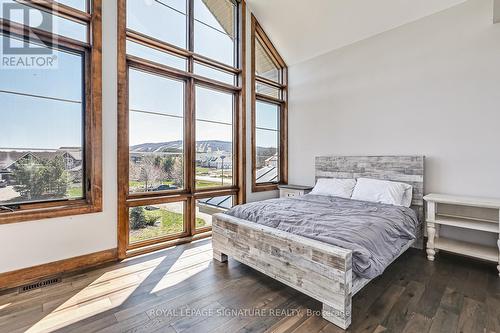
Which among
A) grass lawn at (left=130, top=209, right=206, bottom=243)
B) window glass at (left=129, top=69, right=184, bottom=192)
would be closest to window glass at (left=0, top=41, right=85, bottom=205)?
window glass at (left=129, top=69, right=184, bottom=192)

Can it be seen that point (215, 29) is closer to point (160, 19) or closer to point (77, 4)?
point (160, 19)

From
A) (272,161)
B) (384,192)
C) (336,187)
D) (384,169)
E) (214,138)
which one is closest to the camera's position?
(384,192)

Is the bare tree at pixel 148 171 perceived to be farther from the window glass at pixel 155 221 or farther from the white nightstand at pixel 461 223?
the white nightstand at pixel 461 223

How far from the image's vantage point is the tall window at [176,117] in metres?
3.05

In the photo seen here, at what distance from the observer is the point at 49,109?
8.29 ft

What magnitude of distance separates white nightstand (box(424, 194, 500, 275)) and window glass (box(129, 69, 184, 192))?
3.24 meters

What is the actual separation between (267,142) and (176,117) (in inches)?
77.4

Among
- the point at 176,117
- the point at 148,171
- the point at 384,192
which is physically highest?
the point at 176,117

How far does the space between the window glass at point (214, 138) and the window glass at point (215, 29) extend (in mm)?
599

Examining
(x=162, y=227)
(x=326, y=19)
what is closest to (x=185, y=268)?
(x=162, y=227)

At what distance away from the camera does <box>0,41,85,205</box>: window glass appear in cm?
231

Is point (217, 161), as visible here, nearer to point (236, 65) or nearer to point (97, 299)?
point (236, 65)

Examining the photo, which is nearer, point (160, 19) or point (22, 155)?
point (22, 155)

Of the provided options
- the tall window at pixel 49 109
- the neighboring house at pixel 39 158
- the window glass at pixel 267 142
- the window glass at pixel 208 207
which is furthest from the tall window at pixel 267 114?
the neighboring house at pixel 39 158
